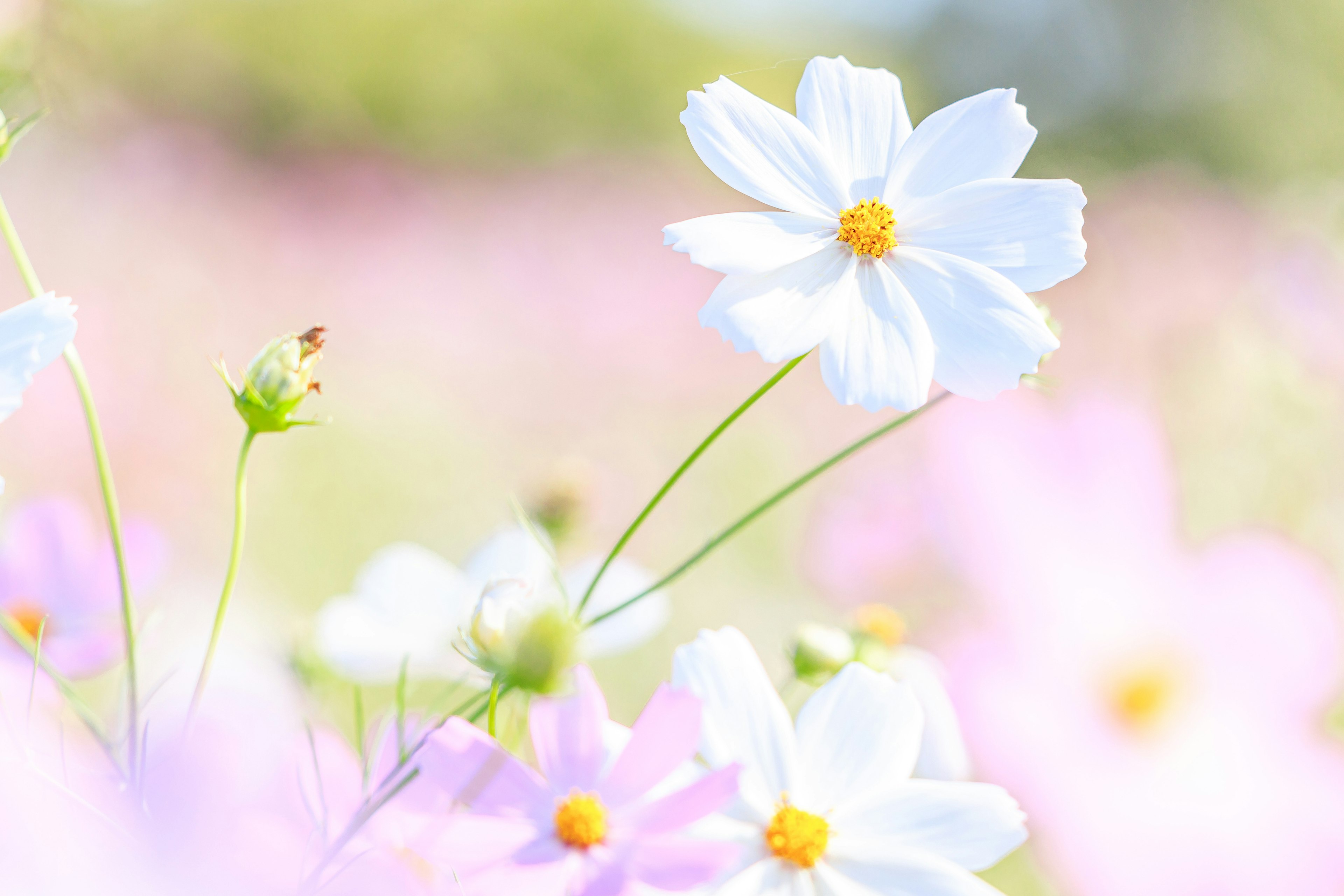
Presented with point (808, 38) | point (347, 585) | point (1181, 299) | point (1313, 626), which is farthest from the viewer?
point (808, 38)

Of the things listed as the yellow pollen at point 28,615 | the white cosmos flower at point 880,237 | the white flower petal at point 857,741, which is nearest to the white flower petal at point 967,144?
the white cosmos flower at point 880,237

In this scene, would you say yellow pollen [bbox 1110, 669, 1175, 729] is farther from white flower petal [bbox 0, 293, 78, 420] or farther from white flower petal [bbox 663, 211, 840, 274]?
white flower petal [bbox 0, 293, 78, 420]

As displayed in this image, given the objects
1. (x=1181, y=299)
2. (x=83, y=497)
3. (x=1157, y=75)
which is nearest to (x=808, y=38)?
(x=1157, y=75)

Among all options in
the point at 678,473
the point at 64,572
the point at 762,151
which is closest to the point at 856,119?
the point at 762,151

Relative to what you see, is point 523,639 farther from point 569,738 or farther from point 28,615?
point 28,615

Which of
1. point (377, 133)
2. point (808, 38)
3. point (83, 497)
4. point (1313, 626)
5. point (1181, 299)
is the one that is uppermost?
point (808, 38)

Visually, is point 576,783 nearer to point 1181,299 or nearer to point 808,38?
point 1181,299
